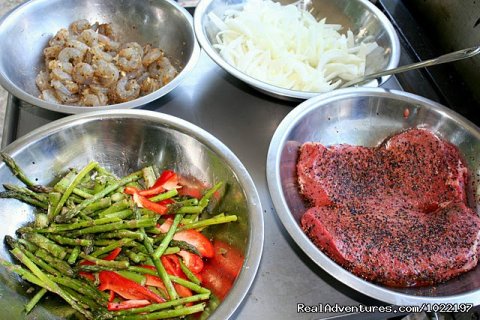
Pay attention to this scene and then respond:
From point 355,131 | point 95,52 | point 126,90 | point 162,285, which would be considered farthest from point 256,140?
point 95,52

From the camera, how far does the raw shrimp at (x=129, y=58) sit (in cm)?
291

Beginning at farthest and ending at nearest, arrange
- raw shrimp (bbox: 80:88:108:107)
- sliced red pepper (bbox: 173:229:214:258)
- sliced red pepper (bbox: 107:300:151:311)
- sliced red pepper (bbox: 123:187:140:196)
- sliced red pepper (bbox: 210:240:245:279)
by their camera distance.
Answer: raw shrimp (bbox: 80:88:108:107)
sliced red pepper (bbox: 123:187:140:196)
sliced red pepper (bbox: 173:229:214:258)
sliced red pepper (bbox: 210:240:245:279)
sliced red pepper (bbox: 107:300:151:311)

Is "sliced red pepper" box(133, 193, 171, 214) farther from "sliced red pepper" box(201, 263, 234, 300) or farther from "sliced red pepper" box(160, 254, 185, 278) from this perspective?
"sliced red pepper" box(201, 263, 234, 300)

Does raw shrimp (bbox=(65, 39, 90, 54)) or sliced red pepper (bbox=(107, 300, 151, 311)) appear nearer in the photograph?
sliced red pepper (bbox=(107, 300, 151, 311))

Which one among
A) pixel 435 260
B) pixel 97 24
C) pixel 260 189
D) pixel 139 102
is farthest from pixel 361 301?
pixel 97 24

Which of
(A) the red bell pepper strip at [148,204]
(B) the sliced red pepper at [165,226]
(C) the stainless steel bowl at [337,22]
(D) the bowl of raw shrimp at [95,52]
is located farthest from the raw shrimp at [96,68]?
(B) the sliced red pepper at [165,226]

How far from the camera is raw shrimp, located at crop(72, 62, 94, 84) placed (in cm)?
276

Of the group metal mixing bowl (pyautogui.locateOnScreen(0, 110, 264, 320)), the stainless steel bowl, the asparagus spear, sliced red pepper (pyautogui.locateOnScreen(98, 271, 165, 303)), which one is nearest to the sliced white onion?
the stainless steel bowl

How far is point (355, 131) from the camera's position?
2752 mm

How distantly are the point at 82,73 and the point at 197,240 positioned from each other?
1.38m

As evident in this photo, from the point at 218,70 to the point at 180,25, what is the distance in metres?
0.44

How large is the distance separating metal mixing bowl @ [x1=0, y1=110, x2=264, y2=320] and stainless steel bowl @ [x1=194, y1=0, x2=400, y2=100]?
1.99 ft

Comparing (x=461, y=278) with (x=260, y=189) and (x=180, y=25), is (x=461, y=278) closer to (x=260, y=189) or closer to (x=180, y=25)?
(x=260, y=189)

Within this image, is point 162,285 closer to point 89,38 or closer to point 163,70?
point 163,70
